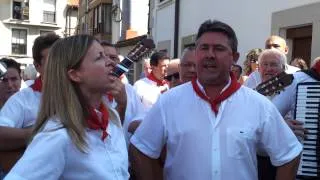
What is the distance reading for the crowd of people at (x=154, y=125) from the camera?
7.52 feet

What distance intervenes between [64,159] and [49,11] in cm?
5000

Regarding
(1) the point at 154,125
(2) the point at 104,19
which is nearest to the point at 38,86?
(1) the point at 154,125

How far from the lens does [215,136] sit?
278cm

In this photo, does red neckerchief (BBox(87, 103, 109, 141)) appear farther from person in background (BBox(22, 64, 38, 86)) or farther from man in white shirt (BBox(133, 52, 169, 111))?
person in background (BBox(22, 64, 38, 86))

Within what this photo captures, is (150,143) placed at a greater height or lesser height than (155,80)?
lesser

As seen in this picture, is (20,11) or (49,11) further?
(49,11)

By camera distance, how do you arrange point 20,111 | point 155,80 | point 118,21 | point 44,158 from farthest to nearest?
point 118,21 → point 155,80 → point 20,111 → point 44,158

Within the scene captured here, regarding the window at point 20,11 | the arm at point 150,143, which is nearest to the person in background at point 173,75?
the arm at point 150,143

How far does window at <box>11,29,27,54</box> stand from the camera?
46.6 m

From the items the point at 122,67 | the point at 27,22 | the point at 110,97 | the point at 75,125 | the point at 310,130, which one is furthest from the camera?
the point at 27,22

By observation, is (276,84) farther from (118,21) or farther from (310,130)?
(118,21)

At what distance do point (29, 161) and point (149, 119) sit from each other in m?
0.95

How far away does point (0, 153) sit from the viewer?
3.51 m

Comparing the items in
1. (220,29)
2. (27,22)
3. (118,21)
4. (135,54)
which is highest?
(27,22)
